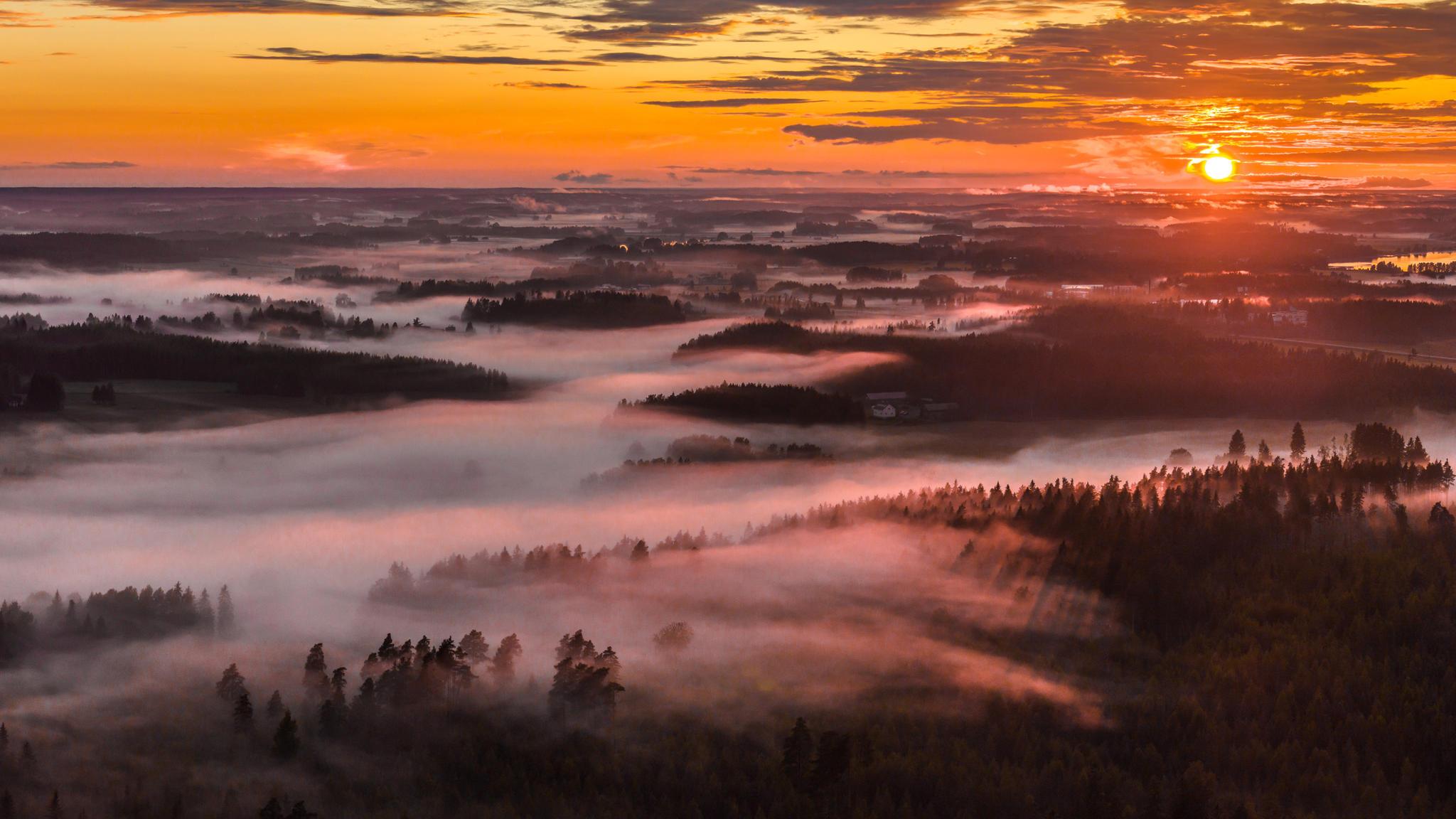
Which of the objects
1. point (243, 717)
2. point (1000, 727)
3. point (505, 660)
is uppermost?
point (1000, 727)

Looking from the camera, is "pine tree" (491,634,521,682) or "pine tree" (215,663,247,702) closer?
"pine tree" (215,663,247,702)

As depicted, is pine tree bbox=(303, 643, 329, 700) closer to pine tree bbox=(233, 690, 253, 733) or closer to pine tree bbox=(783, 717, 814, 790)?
pine tree bbox=(233, 690, 253, 733)

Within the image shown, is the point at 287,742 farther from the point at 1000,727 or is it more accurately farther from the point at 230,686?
the point at 1000,727

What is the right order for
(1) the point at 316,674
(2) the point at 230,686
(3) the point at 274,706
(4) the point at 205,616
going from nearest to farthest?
(3) the point at 274,706
(2) the point at 230,686
(1) the point at 316,674
(4) the point at 205,616

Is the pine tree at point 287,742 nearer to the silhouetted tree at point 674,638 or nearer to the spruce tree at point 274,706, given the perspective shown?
the spruce tree at point 274,706

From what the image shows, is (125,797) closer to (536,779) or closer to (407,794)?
(407,794)

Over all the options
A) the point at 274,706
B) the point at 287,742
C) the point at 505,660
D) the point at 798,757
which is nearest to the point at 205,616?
the point at 274,706

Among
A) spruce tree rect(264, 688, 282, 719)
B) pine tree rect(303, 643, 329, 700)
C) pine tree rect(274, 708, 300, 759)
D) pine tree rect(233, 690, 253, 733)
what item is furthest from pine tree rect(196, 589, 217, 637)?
pine tree rect(274, 708, 300, 759)
